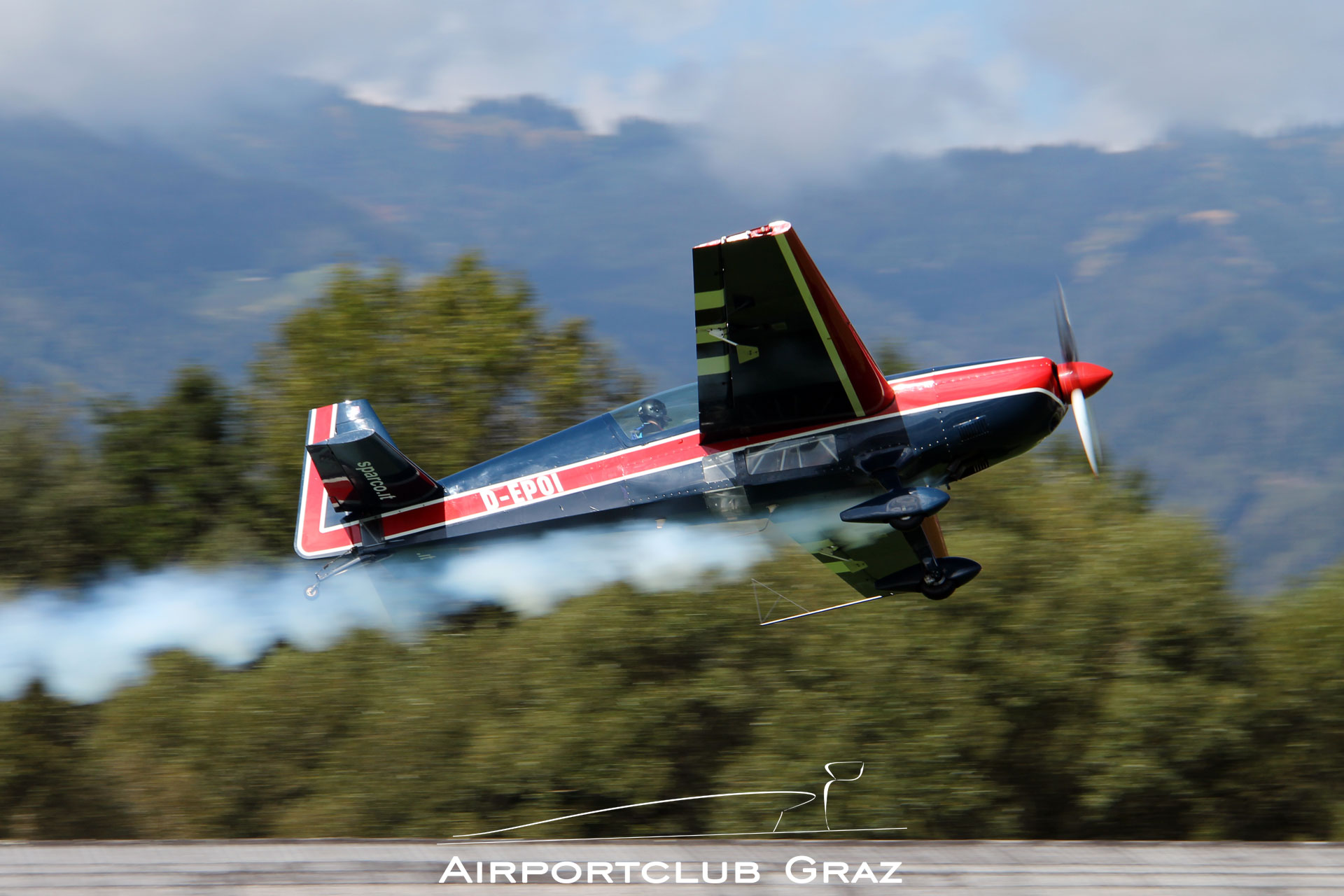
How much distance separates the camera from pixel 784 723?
18.3m

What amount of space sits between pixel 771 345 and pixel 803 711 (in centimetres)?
1025

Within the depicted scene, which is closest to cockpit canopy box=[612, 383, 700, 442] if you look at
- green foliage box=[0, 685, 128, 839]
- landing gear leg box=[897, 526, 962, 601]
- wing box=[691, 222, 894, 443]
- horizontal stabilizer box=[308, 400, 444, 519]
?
wing box=[691, 222, 894, 443]

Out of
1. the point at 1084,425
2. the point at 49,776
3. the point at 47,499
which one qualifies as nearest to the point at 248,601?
the point at 1084,425

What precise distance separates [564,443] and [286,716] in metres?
11.6

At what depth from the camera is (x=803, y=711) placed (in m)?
18.2

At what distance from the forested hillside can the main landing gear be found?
24.2 feet

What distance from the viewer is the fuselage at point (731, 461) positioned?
9.81m

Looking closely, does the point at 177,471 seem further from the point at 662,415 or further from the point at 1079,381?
the point at 1079,381

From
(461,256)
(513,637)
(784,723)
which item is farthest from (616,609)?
(461,256)

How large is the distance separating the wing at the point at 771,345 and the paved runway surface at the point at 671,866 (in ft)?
11.7

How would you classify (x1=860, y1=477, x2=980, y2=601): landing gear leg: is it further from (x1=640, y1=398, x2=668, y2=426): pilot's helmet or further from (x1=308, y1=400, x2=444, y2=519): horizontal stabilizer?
(x1=308, y1=400, x2=444, y2=519): horizontal stabilizer

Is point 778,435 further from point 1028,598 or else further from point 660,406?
point 1028,598

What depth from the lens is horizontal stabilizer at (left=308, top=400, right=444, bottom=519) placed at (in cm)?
1042

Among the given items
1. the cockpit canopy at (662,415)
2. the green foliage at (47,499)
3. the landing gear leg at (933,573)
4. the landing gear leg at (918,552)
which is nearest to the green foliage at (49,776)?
the green foliage at (47,499)
